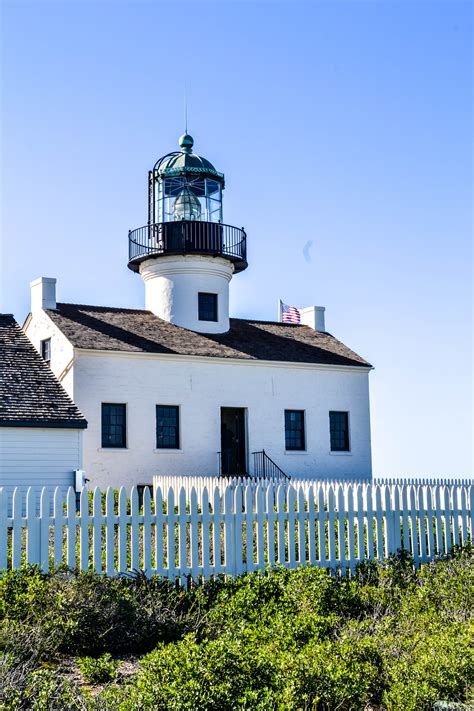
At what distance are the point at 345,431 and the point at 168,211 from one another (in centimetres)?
891

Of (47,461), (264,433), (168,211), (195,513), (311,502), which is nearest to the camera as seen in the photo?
(195,513)

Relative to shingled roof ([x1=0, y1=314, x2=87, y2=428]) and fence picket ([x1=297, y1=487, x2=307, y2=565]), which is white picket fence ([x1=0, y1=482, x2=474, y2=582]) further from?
shingled roof ([x1=0, y1=314, x2=87, y2=428])

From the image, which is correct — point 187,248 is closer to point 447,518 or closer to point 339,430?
point 339,430

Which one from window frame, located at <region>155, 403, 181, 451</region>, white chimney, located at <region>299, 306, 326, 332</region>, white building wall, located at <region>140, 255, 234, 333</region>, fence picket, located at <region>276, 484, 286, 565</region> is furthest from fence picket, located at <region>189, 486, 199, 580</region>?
white chimney, located at <region>299, 306, 326, 332</region>

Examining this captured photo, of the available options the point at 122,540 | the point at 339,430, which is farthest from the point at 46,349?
the point at 122,540

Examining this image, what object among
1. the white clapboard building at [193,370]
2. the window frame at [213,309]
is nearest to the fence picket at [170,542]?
the white clapboard building at [193,370]

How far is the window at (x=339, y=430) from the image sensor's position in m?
28.0

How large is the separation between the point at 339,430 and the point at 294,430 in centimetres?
183

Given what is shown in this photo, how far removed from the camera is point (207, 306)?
1102 inches

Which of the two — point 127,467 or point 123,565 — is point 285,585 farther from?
point 127,467

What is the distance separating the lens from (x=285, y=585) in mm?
10211

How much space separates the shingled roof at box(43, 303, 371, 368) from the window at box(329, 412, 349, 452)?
5.47ft

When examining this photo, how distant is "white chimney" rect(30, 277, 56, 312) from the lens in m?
25.4

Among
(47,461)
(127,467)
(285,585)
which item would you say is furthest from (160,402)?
(285,585)
